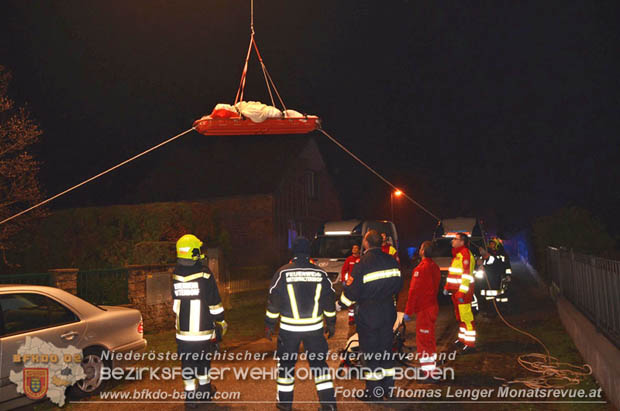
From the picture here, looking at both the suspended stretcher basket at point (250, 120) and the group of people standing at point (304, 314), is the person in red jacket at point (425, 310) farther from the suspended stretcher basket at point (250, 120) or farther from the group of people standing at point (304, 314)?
the suspended stretcher basket at point (250, 120)

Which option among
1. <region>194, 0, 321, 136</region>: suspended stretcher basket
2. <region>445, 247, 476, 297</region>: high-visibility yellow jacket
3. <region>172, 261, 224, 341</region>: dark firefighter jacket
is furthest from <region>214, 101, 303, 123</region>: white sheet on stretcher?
<region>445, 247, 476, 297</region>: high-visibility yellow jacket

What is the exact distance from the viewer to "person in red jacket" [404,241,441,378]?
7074 millimetres

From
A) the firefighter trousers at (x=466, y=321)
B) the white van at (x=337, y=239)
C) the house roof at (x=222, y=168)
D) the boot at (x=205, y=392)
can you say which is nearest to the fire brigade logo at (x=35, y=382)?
the boot at (x=205, y=392)

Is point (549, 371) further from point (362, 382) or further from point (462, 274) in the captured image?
point (362, 382)

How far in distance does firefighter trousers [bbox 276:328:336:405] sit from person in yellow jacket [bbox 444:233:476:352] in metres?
3.49

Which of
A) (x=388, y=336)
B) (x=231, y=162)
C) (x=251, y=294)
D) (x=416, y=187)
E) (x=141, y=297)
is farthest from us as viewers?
(x=416, y=187)

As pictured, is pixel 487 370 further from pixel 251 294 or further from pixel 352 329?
pixel 251 294

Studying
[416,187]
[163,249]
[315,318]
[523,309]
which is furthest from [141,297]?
[416,187]

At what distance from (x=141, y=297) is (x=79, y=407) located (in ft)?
18.9

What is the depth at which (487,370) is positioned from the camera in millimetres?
7629

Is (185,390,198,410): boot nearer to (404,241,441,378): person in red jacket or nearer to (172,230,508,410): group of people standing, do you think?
(172,230,508,410): group of people standing

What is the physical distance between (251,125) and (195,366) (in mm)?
4190


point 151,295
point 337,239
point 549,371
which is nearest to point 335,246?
point 337,239

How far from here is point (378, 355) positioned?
20.2 feet
